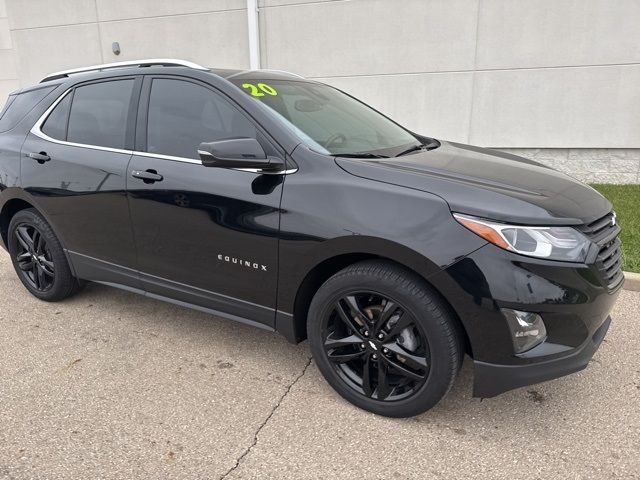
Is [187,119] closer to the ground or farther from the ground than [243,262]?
farther from the ground

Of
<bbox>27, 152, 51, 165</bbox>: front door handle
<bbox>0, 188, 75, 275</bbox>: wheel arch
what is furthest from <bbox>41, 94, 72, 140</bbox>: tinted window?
<bbox>0, 188, 75, 275</bbox>: wheel arch

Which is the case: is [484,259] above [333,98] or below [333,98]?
below

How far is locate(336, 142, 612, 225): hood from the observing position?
2205 mm

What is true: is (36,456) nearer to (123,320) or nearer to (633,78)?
(123,320)

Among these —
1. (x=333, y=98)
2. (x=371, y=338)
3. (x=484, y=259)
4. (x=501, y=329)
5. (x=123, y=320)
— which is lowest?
(x=123, y=320)

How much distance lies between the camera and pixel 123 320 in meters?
3.73

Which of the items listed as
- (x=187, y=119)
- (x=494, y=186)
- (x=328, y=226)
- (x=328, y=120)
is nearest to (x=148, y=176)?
(x=187, y=119)

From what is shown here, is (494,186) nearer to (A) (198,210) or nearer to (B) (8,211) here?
(A) (198,210)

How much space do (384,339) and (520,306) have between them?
66 cm

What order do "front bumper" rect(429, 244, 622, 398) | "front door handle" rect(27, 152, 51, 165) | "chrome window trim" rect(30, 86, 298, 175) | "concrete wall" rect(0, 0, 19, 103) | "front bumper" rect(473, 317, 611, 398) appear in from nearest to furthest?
→ "front bumper" rect(429, 244, 622, 398) → "front bumper" rect(473, 317, 611, 398) → "chrome window trim" rect(30, 86, 298, 175) → "front door handle" rect(27, 152, 51, 165) → "concrete wall" rect(0, 0, 19, 103)

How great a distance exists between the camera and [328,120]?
3094 mm

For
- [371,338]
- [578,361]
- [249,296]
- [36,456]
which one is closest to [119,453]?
[36,456]

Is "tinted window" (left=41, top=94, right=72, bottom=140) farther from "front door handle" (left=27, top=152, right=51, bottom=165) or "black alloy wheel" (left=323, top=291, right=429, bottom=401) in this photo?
"black alloy wheel" (left=323, top=291, right=429, bottom=401)

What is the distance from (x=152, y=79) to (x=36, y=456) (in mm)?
2216
